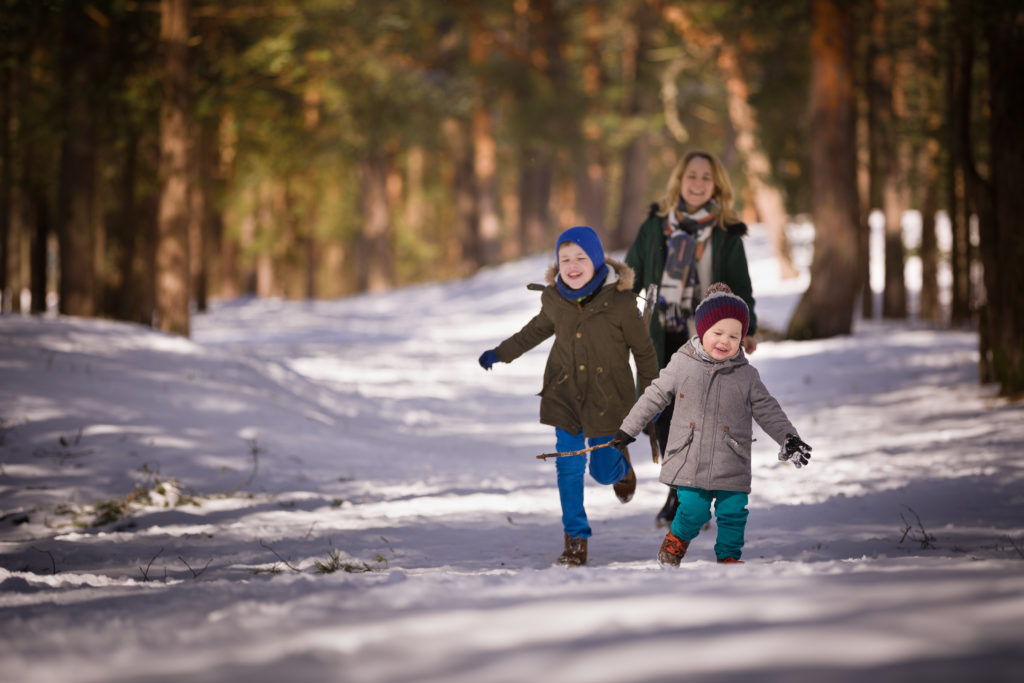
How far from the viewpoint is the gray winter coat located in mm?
4867

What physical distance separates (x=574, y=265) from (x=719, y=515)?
156 centimetres

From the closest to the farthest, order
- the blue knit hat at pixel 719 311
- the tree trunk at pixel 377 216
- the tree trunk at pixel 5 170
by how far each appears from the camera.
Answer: the blue knit hat at pixel 719 311 < the tree trunk at pixel 5 170 < the tree trunk at pixel 377 216

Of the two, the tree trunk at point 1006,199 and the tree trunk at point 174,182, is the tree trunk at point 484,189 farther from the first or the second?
the tree trunk at point 1006,199

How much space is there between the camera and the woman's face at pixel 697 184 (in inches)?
248

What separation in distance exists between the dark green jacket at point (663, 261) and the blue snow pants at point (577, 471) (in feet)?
3.04

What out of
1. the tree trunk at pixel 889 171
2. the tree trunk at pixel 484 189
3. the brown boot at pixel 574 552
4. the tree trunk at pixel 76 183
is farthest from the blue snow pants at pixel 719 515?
the tree trunk at pixel 484 189

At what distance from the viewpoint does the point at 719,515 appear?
4973mm

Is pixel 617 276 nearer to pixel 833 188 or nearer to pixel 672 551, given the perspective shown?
pixel 672 551

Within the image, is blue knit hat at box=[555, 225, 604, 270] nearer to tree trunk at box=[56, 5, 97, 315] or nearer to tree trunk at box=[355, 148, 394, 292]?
tree trunk at box=[56, 5, 97, 315]

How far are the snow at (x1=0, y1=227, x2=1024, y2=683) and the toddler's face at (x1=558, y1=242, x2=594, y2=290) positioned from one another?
156 centimetres

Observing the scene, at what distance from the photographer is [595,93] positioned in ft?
109

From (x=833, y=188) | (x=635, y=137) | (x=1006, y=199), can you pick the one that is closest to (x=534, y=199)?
(x=635, y=137)

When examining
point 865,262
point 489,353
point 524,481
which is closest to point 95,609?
point 489,353

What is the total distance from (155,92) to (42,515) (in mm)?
11106
